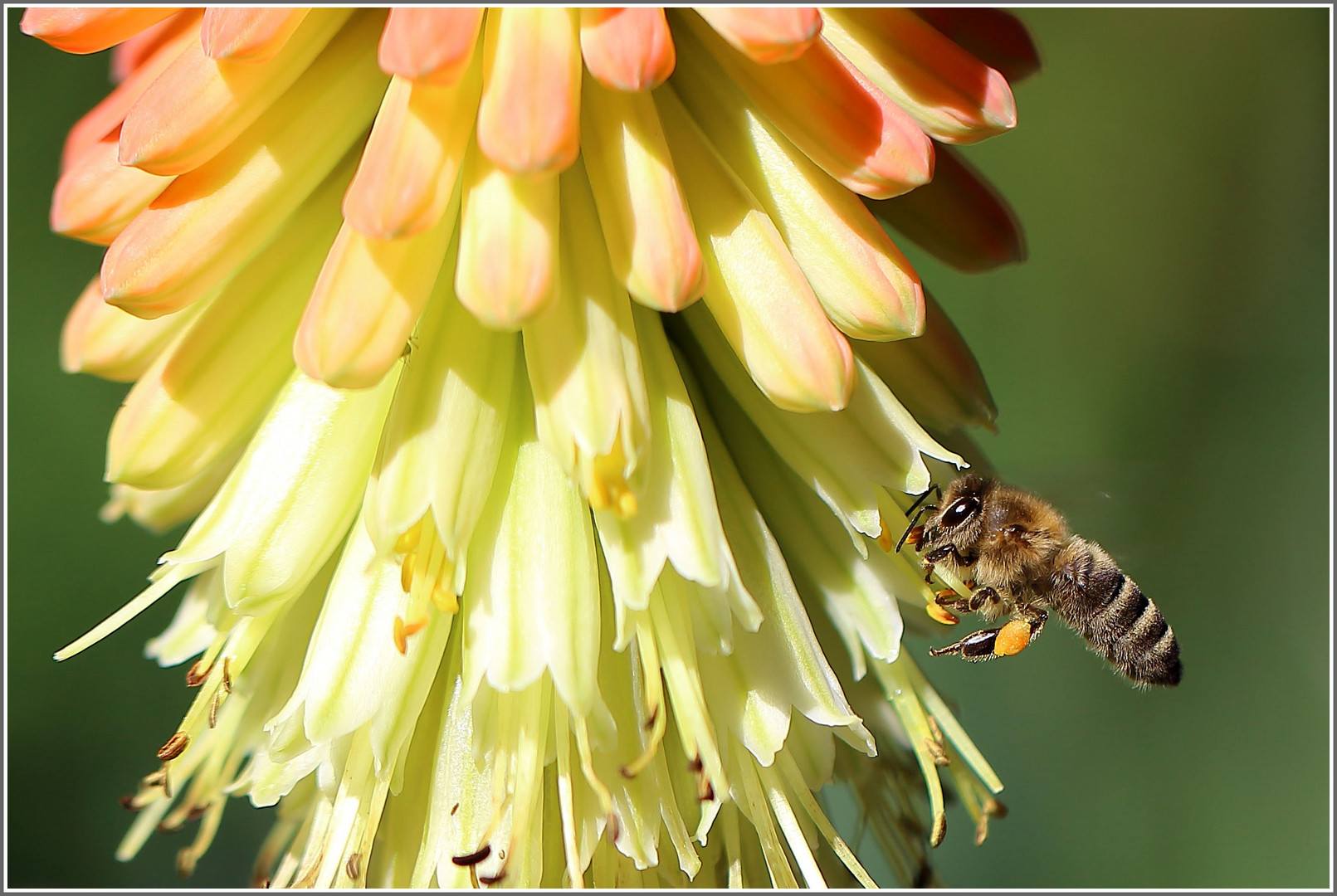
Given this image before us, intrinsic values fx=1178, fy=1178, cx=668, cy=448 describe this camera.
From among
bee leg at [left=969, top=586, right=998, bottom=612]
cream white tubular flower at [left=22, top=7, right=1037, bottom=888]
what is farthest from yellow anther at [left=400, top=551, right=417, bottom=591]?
bee leg at [left=969, top=586, right=998, bottom=612]

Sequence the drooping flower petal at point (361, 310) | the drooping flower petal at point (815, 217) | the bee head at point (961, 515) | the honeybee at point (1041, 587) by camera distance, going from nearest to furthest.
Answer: the drooping flower petal at point (361, 310) → the drooping flower petal at point (815, 217) → the bee head at point (961, 515) → the honeybee at point (1041, 587)

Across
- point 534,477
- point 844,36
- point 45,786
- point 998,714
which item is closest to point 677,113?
point 844,36

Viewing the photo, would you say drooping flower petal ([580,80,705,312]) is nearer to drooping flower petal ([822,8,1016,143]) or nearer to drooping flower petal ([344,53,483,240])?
drooping flower petal ([344,53,483,240])

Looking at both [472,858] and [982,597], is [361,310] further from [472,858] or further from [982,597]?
[982,597]

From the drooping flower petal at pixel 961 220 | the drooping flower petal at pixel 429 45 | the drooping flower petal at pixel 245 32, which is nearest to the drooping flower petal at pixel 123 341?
the drooping flower petal at pixel 245 32

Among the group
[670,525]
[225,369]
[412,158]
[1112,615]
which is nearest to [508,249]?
[412,158]

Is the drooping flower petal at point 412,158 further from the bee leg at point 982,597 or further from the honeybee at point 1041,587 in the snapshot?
the bee leg at point 982,597

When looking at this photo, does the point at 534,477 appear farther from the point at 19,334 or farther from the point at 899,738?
the point at 19,334
